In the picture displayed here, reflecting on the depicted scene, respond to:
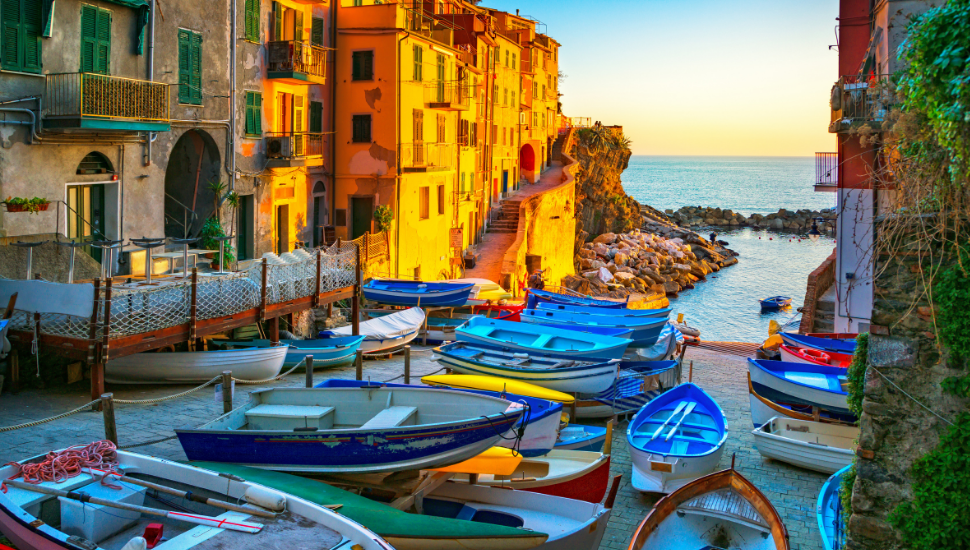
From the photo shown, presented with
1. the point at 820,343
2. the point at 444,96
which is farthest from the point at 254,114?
the point at 820,343

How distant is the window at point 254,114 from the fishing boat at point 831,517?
20.3 m

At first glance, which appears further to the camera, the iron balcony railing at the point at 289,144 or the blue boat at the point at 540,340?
the iron balcony railing at the point at 289,144

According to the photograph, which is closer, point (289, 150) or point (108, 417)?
point (108, 417)

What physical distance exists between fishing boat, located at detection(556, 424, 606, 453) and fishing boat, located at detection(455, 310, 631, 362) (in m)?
4.40

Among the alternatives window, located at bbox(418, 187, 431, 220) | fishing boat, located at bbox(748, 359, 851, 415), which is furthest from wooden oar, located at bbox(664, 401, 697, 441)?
window, located at bbox(418, 187, 431, 220)

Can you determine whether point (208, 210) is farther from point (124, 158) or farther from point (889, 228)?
point (889, 228)

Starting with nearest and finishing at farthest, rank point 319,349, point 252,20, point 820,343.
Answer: point 319,349, point 820,343, point 252,20

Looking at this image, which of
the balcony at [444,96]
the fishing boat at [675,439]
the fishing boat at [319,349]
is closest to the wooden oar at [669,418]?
the fishing boat at [675,439]

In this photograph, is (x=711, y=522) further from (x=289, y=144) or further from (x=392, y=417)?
(x=289, y=144)

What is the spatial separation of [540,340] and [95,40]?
43.6 feet

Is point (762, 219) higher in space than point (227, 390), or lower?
higher

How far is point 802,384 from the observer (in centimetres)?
1708

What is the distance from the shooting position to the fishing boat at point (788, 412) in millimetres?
16359

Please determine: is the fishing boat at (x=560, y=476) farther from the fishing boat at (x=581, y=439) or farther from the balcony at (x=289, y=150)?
the balcony at (x=289, y=150)
